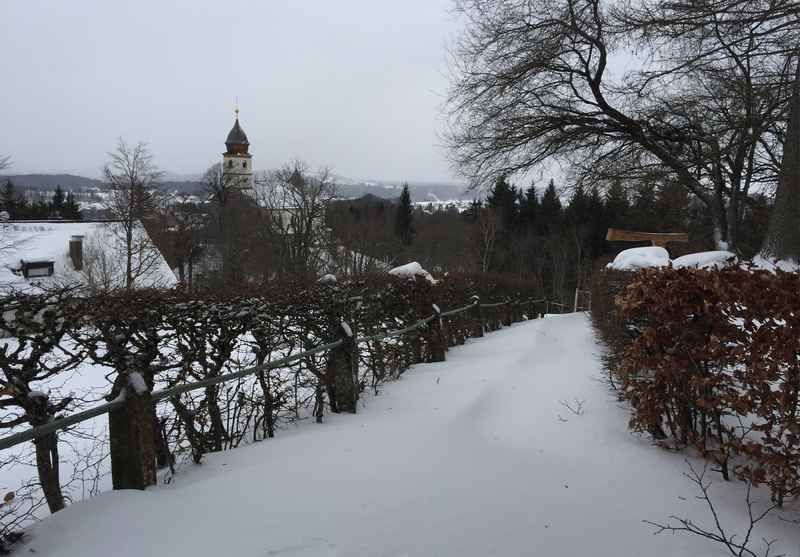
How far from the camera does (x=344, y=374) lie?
464cm

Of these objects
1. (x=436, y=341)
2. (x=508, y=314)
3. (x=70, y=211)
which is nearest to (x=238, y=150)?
(x=70, y=211)

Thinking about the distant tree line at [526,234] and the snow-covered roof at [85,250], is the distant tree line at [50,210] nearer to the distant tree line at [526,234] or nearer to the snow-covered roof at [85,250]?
the snow-covered roof at [85,250]

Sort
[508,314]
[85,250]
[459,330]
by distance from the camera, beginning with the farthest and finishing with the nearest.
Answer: [85,250] → [508,314] → [459,330]

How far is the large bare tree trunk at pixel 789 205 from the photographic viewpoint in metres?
7.00

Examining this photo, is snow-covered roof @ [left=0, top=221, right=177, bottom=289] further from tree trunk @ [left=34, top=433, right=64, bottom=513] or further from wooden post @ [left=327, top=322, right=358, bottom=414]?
tree trunk @ [left=34, top=433, right=64, bottom=513]

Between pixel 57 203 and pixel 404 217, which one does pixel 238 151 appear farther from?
pixel 404 217

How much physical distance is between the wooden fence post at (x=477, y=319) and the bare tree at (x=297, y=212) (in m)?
26.8

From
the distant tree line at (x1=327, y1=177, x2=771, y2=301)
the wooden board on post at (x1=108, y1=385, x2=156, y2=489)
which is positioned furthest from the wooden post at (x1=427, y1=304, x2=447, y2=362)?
the distant tree line at (x1=327, y1=177, x2=771, y2=301)

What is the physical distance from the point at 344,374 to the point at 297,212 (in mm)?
36675

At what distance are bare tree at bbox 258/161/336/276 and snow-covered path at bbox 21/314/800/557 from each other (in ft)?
111

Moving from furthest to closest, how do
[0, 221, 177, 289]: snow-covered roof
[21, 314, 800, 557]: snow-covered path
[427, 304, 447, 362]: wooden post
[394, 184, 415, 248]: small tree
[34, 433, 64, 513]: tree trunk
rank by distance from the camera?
[394, 184, 415, 248]: small tree < [0, 221, 177, 289]: snow-covered roof < [427, 304, 447, 362]: wooden post < [34, 433, 64, 513]: tree trunk < [21, 314, 800, 557]: snow-covered path

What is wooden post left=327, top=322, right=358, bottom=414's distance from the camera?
15.2 ft

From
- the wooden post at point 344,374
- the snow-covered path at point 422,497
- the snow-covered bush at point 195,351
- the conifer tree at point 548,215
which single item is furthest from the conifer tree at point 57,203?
the snow-covered path at point 422,497

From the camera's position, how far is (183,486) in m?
2.95
